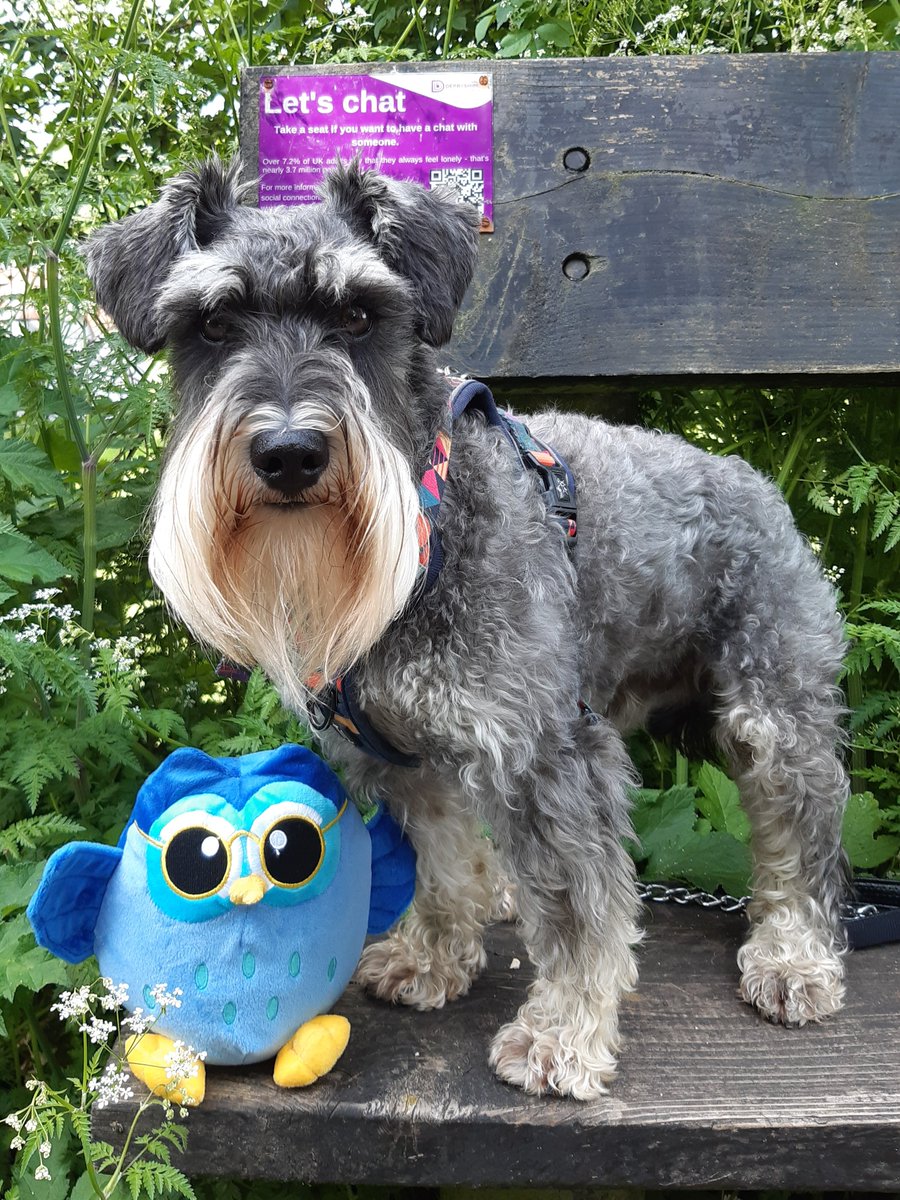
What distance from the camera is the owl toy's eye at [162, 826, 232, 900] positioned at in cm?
200

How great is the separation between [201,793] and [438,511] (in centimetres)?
75

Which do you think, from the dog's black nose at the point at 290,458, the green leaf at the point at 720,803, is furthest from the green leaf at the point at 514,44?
the green leaf at the point at 720,803

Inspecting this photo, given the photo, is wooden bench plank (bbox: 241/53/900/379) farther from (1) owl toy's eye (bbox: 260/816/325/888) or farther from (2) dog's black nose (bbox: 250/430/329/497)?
(1) owl toy's eye (bbox: 260/816/325/888)

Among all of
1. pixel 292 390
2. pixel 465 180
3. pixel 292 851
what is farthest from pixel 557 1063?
pixel 465 180

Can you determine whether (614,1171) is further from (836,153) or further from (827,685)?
(836,153)

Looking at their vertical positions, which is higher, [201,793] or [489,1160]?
[201,793]

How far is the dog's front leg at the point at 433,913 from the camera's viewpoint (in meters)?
2.65

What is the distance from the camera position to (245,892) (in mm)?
1976

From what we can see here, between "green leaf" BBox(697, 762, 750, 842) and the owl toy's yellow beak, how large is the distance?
6.07ft

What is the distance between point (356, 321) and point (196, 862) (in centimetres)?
110

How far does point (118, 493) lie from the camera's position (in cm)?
331

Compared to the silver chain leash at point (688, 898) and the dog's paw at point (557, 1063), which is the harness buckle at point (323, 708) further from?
the silver chain leash at point (688, 898)

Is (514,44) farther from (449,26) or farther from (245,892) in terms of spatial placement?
(245,892)

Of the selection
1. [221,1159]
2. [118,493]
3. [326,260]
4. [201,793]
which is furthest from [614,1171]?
[118,493]
